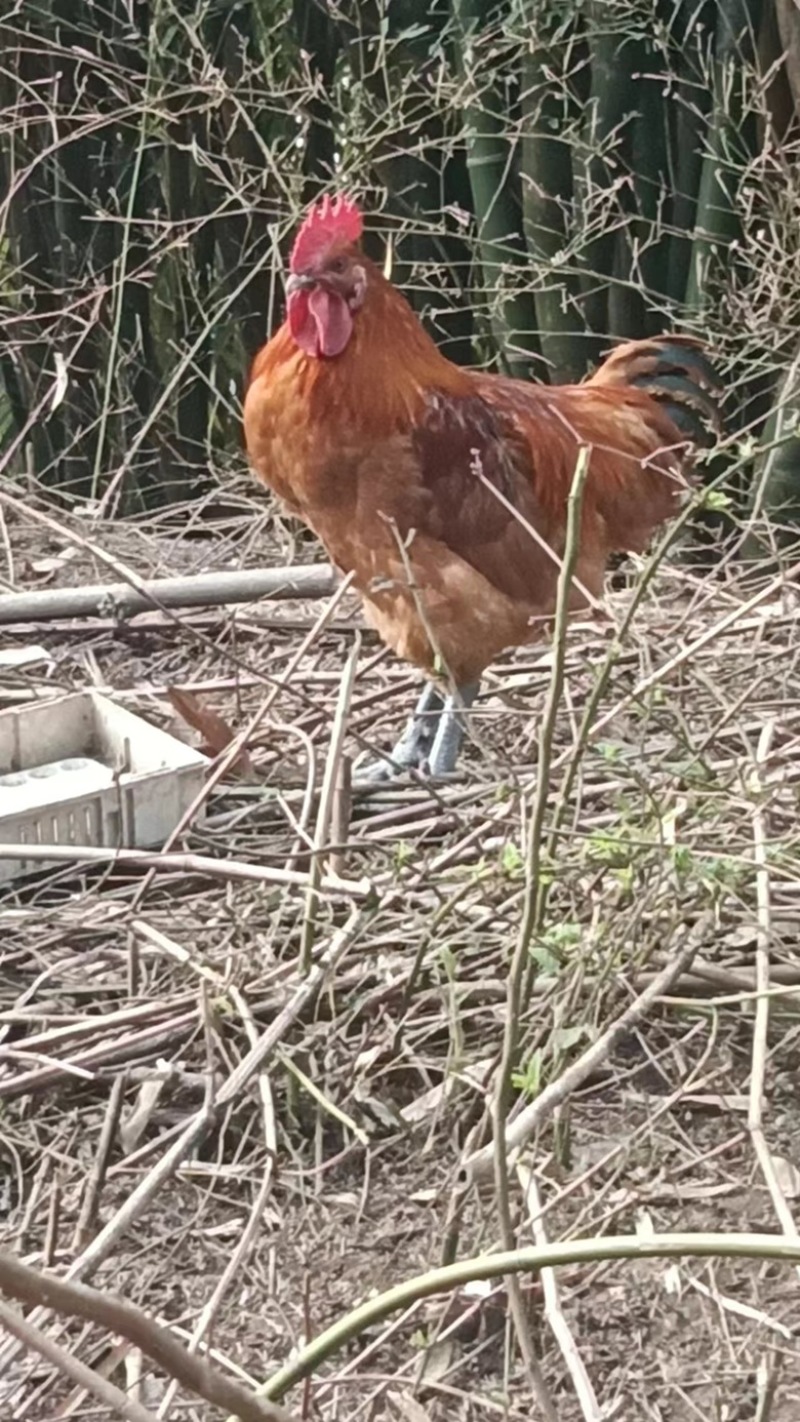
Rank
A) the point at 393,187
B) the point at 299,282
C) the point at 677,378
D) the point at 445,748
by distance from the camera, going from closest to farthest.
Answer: the point at 299,282
the point at 445,748
the point at 677,378
the point at 393,187

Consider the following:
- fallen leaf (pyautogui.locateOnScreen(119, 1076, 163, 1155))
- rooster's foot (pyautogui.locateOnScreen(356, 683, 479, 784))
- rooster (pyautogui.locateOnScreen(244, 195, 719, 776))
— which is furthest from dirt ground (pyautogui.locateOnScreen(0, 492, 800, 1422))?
rooster (pyautogui.locateOnScreen(244, 195, 719, 776))

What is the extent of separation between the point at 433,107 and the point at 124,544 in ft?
3.86

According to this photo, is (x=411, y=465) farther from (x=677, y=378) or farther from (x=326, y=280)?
(x=677, y=378)

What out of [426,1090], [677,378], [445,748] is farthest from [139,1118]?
[677,378]

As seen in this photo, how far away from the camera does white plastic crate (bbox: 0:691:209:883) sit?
179 cm

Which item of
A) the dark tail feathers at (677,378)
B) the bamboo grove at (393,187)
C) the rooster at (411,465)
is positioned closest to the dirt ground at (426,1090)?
the rooster at (411,465)

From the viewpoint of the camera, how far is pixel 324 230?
204cm

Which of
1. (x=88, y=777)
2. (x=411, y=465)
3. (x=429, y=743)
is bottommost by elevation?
(x=429, y=743)

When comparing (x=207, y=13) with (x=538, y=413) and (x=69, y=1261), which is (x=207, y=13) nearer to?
(x=538, y=413)

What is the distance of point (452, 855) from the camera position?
1.62m

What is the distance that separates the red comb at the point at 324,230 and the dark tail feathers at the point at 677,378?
0.59 metres

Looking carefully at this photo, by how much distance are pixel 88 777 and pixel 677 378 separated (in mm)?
1197

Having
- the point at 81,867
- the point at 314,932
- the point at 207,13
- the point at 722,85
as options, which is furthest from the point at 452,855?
the point at 207,13

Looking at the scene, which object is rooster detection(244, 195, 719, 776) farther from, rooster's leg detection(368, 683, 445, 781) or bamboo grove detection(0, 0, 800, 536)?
bamboo grove detection(0, 0, 800, 536)
